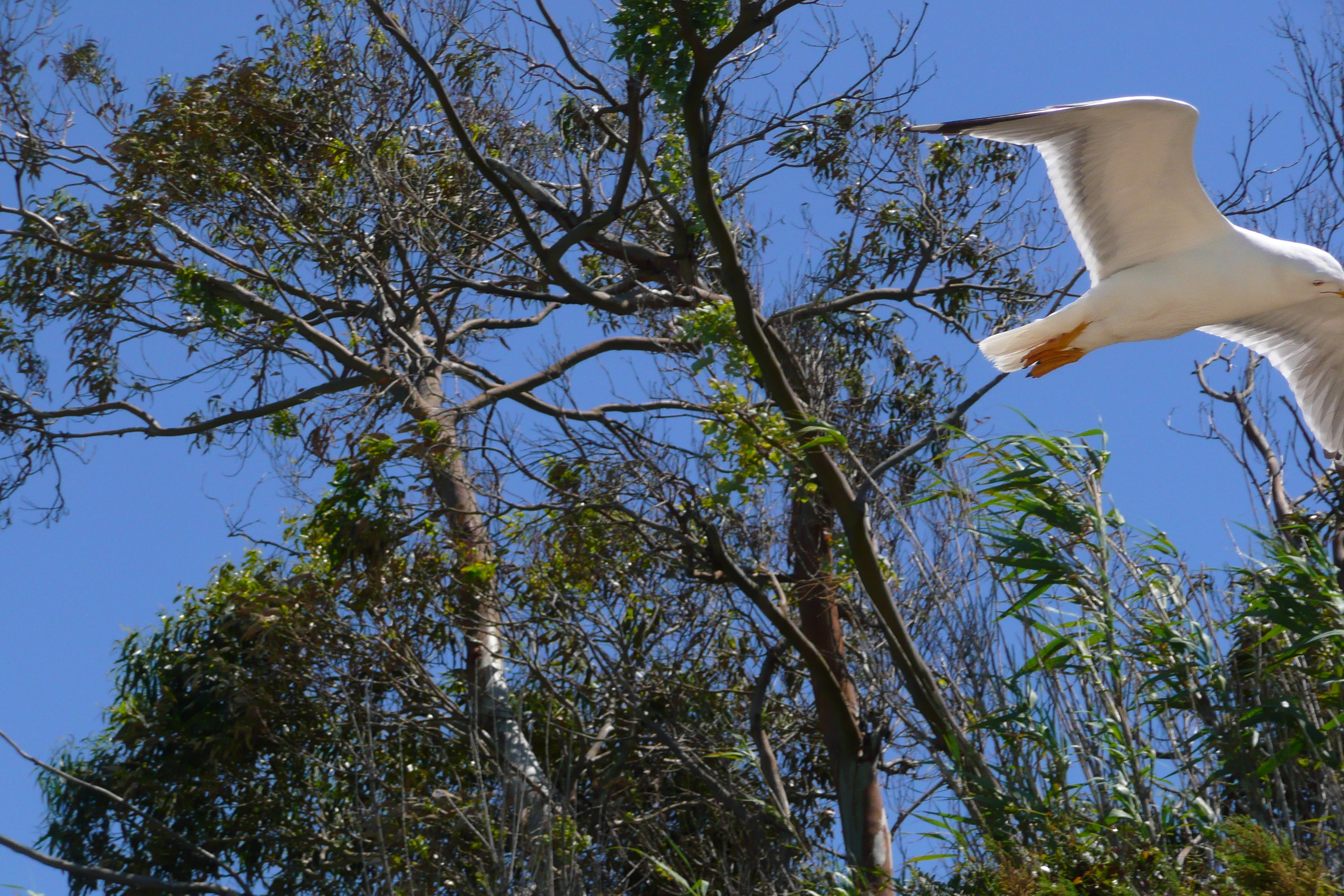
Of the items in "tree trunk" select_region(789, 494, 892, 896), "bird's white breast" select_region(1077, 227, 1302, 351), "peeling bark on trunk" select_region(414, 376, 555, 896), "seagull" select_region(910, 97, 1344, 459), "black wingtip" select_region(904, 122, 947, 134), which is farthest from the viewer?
"tree trunk" select_region(789, 494, 892, 896)

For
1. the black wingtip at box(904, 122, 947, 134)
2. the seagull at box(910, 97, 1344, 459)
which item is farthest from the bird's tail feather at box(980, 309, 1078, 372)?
the black wingtip at box(904, 122, 947, 134)

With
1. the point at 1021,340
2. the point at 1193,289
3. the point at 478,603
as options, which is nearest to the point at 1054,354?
the point at 1021,340

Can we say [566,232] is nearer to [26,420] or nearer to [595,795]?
[595,795]

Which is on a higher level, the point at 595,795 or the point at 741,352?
the point at 741,352

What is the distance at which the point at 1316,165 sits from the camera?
10.1 metres

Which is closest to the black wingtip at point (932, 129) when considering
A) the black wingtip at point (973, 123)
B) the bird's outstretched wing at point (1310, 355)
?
the black wingtip at point (973, 123)

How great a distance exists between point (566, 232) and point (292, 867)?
5431 millimetres

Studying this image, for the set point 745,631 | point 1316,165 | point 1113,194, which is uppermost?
point 1316,165

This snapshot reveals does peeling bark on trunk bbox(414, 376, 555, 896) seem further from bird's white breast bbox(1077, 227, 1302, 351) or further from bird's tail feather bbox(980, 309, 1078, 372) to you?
bird's white breast bbox(1077, 227, 1302, 351)

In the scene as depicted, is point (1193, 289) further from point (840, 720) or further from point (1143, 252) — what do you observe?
point (840, 720)

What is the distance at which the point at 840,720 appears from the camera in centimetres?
935

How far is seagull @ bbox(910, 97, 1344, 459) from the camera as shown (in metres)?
6.15

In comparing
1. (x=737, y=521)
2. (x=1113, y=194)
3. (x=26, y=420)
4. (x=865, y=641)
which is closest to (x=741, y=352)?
(x=737, y=521)

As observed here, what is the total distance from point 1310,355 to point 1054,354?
2073 millimetres
